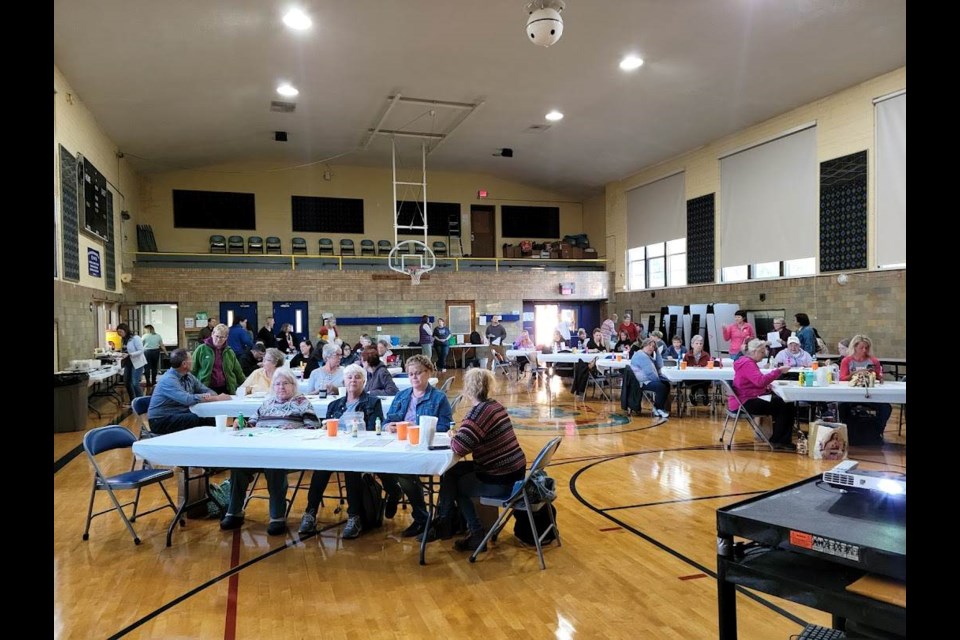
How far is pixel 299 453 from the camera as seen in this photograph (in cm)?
389

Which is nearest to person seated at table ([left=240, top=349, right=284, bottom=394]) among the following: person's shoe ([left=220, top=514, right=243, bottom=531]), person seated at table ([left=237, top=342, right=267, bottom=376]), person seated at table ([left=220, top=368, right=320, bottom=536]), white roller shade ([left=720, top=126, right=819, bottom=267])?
person seated at table ([left=220, top=368, right=320, bottom=536])

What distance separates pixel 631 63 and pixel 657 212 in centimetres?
670

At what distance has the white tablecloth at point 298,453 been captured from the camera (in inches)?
149

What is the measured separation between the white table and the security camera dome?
519cm

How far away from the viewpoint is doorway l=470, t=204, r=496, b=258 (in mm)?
20406

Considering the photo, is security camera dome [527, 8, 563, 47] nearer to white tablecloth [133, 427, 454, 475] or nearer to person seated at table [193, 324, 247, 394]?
person seated at table [193, 324, 247, 394]

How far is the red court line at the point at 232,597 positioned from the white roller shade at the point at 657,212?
46.7ft

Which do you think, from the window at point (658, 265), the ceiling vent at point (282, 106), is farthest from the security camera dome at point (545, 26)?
the window at point (658, 265)

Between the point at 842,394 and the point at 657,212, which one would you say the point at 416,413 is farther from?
the point at 657,212

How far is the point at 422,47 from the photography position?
1050cm
